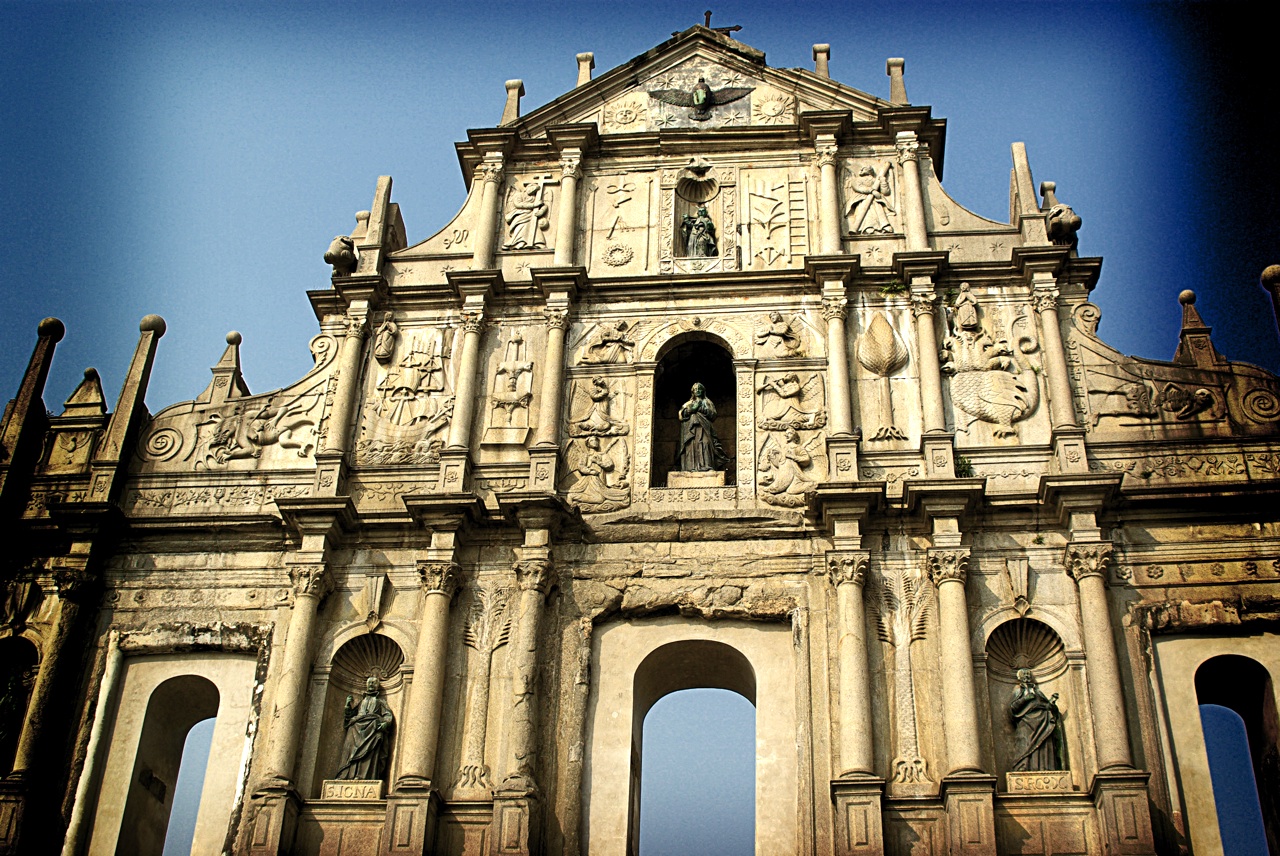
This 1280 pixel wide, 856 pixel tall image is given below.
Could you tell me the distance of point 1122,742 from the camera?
13.7 m

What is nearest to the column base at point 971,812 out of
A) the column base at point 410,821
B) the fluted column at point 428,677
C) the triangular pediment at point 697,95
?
the column base at point 410,821

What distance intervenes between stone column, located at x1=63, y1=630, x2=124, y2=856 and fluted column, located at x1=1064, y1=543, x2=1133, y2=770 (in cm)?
1007

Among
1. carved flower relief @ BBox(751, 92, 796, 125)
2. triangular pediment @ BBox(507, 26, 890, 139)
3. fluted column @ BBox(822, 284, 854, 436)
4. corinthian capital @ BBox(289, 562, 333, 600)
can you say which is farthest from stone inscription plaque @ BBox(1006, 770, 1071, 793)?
carved flower relief @ BBox(751, 92, 796, 125)

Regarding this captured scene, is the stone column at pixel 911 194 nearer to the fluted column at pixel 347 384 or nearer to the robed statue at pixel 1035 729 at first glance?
the robed statue at pixel 1035 729

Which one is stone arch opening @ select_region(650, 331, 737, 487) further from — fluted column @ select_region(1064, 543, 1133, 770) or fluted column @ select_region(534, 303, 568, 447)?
fluted column @ select_region(1064, 543, 1133, 770)

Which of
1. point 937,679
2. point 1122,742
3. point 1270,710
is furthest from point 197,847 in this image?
point 1270,710

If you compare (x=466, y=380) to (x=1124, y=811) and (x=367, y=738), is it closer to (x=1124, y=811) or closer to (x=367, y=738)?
(x=367, y=738)

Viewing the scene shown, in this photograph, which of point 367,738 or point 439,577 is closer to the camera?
point 367,738

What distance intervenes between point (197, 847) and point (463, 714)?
9.70 feet

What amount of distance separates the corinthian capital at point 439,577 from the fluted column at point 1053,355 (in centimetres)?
671

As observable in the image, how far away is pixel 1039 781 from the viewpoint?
13.9 meters

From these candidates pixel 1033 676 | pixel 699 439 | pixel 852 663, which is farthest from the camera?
pixel 699 439

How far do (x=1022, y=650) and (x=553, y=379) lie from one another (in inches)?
235

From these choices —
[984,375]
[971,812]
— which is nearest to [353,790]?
[971,812]
